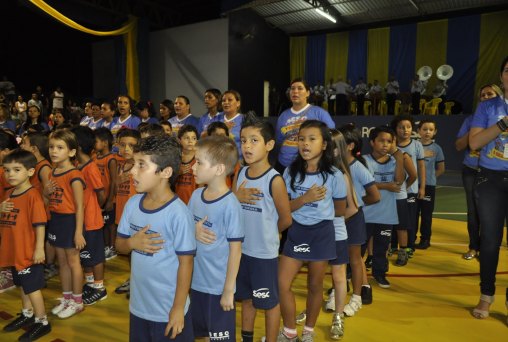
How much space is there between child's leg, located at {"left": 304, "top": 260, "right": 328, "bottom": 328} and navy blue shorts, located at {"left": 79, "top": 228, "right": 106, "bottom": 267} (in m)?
1.81

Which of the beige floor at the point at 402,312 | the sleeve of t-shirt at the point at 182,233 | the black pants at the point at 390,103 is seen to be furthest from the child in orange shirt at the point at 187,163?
the black pants at the point at 390,103

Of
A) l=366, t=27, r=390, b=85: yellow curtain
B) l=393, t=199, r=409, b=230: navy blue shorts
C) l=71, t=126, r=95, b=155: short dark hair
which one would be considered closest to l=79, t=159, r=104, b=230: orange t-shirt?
l=71, t=126, r=95, b=155: short dark hair

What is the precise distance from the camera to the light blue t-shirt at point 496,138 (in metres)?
2.95

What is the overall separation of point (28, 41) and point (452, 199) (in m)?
18.1

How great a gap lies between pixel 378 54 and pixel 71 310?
54.5ft

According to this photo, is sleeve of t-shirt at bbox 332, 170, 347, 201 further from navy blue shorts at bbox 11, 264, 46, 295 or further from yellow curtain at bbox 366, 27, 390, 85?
yellow curtain at bbox 366, 27, 390, 85

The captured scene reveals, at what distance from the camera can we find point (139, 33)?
16.3 meters

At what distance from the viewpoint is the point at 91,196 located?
3357 mm

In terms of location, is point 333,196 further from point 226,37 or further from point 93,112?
point 226,37

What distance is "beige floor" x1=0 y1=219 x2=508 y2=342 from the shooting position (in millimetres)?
2936

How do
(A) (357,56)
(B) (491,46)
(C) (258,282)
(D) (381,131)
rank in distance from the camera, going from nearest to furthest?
(C) (258,282) → (D) (381,131) → (B) (491,46) → (A) (357,56)

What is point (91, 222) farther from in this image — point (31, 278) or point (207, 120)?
point (207, 120)

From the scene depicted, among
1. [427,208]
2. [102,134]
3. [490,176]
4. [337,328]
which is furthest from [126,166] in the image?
[427,208]

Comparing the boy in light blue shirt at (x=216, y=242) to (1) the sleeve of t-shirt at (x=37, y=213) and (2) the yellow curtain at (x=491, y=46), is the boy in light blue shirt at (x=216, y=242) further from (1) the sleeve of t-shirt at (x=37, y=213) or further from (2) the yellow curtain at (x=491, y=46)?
(2) the yellow curtain at (x=491, y=46)
